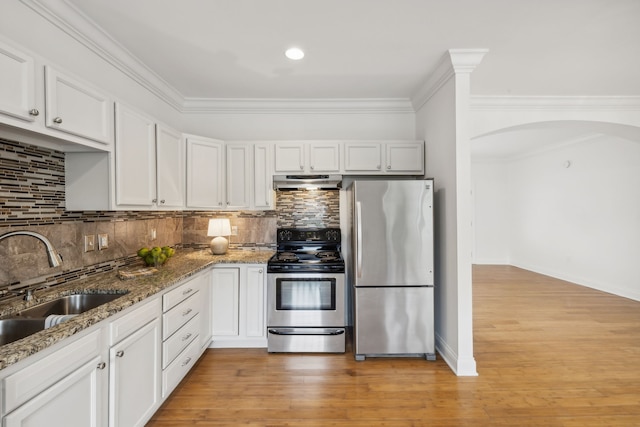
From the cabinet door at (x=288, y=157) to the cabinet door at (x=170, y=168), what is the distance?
97cm

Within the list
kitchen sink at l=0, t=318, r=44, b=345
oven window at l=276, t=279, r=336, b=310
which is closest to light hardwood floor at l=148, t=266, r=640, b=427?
oven window at l=276, t=279, r=336, b=310

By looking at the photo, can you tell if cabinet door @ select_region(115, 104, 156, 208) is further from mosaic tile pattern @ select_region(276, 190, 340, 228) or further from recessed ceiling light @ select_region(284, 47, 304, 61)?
mosaic tile pattern @ select_region(276, 190, 340, 228)

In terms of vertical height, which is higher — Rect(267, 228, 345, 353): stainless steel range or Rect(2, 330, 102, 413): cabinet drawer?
Rect(2, 330, 102, 413): cabinet drawer

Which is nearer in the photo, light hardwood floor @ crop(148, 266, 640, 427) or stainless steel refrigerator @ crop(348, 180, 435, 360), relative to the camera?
light hardwood floor @ crop(148, 266, 640, 427)

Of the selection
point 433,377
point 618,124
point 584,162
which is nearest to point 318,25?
point 433,377

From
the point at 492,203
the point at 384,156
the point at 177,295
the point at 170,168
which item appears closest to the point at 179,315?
the point at 177,295

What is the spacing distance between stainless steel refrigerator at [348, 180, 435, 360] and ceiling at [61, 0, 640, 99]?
1.11 meters

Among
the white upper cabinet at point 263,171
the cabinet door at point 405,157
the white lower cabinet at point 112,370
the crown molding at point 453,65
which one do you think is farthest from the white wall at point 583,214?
the white lower cabinet at point 112,370

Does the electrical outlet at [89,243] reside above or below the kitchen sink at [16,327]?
above

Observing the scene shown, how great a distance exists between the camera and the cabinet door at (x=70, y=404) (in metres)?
1.05

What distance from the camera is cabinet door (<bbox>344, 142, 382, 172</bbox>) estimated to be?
10.6ft

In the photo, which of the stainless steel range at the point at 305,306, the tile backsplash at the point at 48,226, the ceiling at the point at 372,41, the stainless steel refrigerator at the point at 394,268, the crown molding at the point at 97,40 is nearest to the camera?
the tile backsplash at the point at 48,226

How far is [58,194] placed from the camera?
6.31 ft

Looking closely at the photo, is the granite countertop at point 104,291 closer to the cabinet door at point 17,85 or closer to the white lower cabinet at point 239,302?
the white lower cabinet at point 239,302
